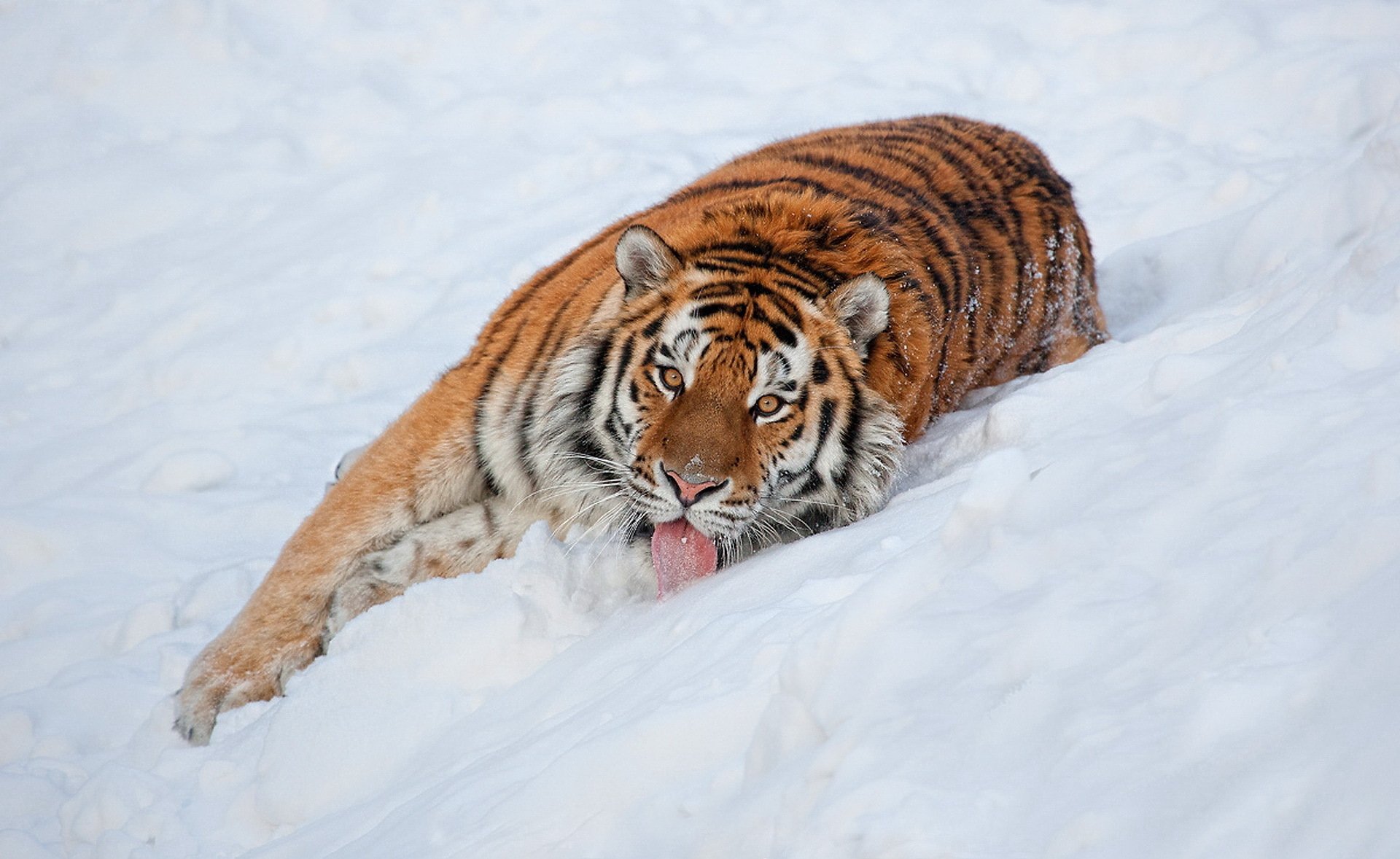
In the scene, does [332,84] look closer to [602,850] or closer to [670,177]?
[670,177]

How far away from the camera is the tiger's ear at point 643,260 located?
2264mm

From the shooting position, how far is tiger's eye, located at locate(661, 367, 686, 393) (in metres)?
2.22

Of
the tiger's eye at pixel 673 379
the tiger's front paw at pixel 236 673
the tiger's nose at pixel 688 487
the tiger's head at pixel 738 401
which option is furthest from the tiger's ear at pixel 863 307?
the tiger's front paw at pixel 236 673

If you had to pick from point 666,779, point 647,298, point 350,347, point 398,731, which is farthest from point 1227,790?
point 350,347

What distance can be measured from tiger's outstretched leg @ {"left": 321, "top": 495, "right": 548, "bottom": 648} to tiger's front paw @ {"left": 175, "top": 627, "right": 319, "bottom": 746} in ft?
0.26

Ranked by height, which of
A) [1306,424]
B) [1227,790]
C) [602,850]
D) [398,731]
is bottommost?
[398,731]

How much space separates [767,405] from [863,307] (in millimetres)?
266

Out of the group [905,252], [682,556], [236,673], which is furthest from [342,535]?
[905,252]

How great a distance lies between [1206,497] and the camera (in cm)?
127

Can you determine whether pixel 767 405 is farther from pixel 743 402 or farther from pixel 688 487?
pixel 688 487

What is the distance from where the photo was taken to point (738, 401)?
7.09ft

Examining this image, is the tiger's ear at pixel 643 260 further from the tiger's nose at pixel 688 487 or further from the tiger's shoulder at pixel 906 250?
the tiger's nose at pixel 688 487

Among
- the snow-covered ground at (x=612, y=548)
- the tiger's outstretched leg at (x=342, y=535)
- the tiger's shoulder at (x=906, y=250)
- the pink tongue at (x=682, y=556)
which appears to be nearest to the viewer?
the snow-covered ground at (x=612, y=548)

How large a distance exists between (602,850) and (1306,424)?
0.91m
